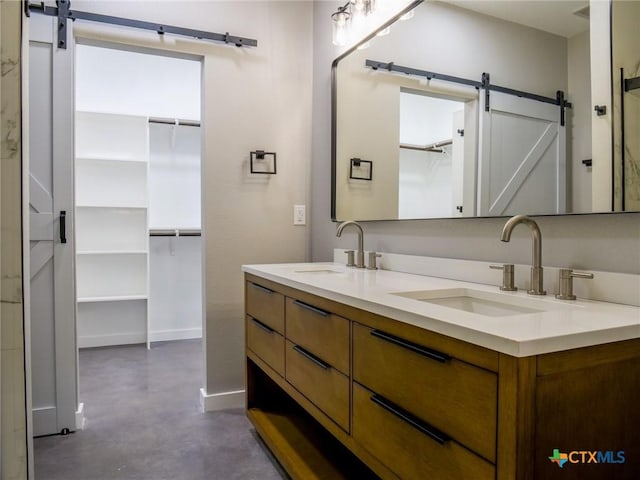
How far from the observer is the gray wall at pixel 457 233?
115cm

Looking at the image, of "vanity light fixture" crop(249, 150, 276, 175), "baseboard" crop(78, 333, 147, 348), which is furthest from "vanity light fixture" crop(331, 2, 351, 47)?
"baseboard" crop(78, 333, 147, 348)

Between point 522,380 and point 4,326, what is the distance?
153cm

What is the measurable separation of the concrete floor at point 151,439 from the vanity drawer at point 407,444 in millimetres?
873

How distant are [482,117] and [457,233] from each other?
435 millimetres

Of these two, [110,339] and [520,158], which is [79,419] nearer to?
[110,339]

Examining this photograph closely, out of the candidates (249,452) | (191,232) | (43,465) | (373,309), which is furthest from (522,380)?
(191,232)

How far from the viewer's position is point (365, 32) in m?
2.25

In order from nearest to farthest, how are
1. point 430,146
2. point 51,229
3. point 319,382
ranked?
1. point 319,382
2. point 430,146
3. point 51,229

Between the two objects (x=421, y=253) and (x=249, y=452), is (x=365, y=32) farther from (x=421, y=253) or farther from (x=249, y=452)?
(x=249, y=452)

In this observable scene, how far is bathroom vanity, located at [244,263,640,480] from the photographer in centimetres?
78

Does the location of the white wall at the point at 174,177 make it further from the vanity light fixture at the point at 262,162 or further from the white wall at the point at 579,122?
the white wall at the point at 579,122

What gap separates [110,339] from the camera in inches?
153

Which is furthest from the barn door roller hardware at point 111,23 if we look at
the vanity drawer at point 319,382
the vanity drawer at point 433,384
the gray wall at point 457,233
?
the vanity drawer at point 433,384

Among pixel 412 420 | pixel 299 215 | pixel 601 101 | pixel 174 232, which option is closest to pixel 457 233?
pixel 601 101
